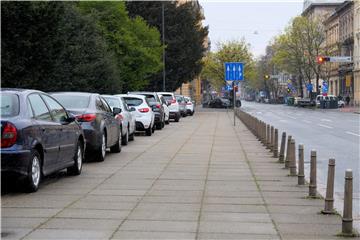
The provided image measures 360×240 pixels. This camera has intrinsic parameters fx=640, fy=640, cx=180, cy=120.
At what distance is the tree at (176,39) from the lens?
57.2m

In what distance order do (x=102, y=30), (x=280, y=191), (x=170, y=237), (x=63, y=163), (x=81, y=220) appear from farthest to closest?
(x=102, y=30)
(x=63, y=163)
(x=280, y=191)
(x=81, y=220)
(x=170, y=237)

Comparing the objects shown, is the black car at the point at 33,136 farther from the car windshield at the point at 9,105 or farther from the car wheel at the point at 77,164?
the car wheel at the point at 77,164

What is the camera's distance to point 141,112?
2333 cm

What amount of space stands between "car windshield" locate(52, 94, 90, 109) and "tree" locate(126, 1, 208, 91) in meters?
42.9

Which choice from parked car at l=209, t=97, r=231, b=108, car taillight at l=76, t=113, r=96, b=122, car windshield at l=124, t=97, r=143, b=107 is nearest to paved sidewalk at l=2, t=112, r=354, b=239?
car taillight at l=76, t=113, r=96, b=122

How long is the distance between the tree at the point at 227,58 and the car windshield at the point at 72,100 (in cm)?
7656

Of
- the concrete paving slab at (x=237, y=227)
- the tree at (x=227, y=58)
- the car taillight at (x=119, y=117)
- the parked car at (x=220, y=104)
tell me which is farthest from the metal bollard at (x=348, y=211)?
the tree at (x=227, y=58)

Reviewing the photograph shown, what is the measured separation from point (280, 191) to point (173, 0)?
53.1 metres

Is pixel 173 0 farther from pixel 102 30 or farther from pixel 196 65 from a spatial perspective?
pixel 102 30

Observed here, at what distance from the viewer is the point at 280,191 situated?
988 cm

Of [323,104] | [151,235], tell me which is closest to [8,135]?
[151,235]

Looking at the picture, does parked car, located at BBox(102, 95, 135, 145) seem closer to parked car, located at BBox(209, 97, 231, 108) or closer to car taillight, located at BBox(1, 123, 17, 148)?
car taillight, located at BBox(1, 123, 17, 148)

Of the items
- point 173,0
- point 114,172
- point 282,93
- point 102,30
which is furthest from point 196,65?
point 282,93

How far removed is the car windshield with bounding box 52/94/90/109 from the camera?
14.0 meters
